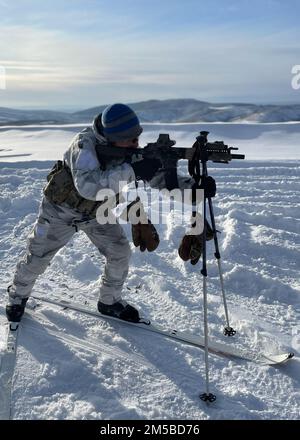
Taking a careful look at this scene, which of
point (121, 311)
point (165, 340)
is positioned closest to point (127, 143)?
point (121, 311)

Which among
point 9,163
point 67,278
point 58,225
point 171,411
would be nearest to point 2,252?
point 67,278

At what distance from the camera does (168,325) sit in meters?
4.39

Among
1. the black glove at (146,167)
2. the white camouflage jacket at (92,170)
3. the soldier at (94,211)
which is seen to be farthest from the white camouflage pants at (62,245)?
the black glove at (146,167)

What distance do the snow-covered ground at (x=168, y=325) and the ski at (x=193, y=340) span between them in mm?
68

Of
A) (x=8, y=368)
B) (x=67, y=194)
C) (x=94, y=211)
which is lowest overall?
(x=8, y=368)

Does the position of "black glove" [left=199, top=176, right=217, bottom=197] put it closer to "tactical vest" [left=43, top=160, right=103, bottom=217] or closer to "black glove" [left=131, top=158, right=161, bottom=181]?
"black glove" [left=131, top=158, right=161, bottom=181]

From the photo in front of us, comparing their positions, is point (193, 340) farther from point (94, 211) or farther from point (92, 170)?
point (92, 170)

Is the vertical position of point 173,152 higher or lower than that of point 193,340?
higher

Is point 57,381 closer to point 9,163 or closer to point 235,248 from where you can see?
point 235,248

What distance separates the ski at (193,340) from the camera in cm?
381

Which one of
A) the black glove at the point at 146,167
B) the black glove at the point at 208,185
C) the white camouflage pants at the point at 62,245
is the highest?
the black glove at the point at 146,167

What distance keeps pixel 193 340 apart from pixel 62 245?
57.2 inches

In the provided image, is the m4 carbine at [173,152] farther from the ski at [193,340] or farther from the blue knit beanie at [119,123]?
the ski at [193,340]
